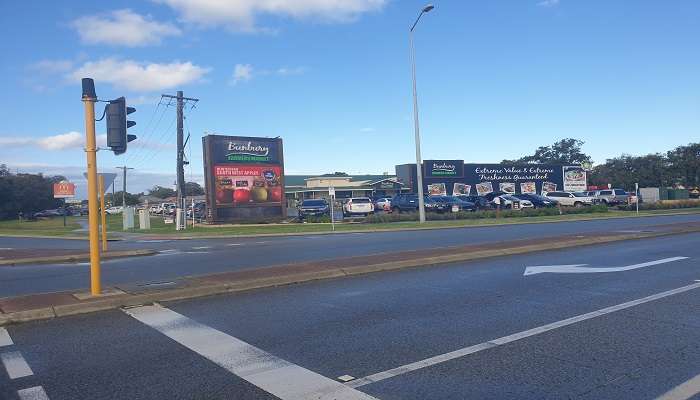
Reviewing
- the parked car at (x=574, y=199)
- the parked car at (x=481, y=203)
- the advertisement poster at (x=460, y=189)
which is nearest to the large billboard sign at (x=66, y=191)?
the parked car at (x=481, y=203)

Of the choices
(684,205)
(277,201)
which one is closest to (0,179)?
(277,201)

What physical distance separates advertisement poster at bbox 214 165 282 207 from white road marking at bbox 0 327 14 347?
1350 inches

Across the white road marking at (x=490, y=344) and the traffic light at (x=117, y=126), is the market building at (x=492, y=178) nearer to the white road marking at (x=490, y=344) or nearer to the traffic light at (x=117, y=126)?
the traffic light at (x=117, y=126)

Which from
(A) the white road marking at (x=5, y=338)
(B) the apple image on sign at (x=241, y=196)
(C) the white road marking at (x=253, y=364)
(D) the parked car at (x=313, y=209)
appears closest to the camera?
(C) the white road marking at (x=253, y=364)

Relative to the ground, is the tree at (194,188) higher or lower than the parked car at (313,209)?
higher

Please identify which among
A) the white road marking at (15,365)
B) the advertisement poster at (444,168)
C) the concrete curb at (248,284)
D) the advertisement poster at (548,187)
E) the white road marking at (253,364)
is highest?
the advertisement poster at (444,168)

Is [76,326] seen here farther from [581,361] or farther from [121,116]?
[581,361]

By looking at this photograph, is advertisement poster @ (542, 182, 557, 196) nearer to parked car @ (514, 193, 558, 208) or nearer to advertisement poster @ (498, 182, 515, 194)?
advertisement poster @ (498, 182, 515, 194)

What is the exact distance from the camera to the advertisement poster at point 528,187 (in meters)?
67.0

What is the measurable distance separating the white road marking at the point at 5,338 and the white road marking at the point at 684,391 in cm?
667

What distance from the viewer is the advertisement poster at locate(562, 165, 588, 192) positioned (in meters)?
68.5

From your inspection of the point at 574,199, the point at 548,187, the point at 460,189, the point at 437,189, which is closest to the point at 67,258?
the point at 574,199

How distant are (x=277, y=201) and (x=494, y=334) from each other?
3787cm

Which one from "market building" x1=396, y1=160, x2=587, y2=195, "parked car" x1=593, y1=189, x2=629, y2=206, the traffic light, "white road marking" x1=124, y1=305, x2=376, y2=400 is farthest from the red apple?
"white road marking" x1=124, y1=305, x2=376, y2=400
